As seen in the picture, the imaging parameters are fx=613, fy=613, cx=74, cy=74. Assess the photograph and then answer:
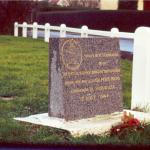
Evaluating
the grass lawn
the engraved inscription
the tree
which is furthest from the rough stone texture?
the tree

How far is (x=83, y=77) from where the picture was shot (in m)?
7.65

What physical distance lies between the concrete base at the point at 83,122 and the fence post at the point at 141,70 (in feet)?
3.13

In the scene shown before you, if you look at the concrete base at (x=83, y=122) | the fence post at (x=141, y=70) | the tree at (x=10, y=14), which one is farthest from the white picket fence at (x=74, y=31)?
the concrete base at (x=83, y=122)

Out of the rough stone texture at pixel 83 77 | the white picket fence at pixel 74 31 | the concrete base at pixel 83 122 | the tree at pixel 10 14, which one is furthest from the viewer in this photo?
the tree at pixel 10 14

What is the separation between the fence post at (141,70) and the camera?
8898 mm

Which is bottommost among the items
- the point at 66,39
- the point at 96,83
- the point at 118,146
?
the point at 118,146

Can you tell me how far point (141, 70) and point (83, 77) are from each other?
5.19 ft

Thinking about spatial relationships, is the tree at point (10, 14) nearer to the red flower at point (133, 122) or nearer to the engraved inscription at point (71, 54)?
the engraved inscription at point (71, 54)

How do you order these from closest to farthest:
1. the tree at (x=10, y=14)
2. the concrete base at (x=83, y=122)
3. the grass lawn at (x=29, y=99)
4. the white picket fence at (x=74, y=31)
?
1. the grass lawn at (x=29, y=99)
2. the concrete base at (x=83, y=122)
3. the white picket fence at (x=74, y=31)
4. the tree at (x=10, y=14)

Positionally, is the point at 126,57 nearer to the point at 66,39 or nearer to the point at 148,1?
the point at 66,39

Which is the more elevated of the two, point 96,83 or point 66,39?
point 66,39

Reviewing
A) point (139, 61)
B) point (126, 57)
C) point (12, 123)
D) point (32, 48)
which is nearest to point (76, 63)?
point (12, 123)

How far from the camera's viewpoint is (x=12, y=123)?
24.3 feet

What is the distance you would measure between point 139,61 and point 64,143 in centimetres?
286
